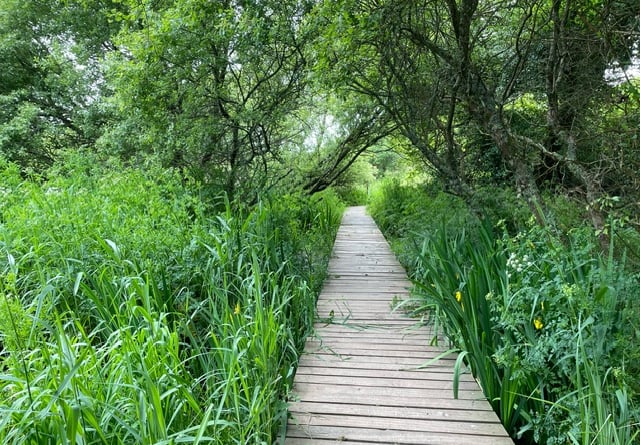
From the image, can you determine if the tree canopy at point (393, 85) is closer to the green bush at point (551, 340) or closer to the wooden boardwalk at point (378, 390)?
the green bush at point (551, 340)

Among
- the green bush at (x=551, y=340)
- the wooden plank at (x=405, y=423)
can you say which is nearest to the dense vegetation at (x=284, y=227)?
the green bush at (x=551, y=340)

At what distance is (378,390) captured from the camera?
2.35 meters

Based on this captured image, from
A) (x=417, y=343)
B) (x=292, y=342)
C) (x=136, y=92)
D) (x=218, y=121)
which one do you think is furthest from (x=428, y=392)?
(x=136, y=92)

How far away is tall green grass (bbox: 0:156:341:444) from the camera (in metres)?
1.60

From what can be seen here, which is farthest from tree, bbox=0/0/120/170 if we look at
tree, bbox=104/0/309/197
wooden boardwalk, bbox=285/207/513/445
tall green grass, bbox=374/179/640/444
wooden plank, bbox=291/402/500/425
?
tall green grass, bbox=374/179/640/444

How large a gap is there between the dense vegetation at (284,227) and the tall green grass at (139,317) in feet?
0.07

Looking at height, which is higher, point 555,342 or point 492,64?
point 492,64

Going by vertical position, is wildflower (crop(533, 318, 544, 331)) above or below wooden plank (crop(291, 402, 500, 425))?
above

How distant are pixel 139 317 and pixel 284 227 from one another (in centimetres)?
195

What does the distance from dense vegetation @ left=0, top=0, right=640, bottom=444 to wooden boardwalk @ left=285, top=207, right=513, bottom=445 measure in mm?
165

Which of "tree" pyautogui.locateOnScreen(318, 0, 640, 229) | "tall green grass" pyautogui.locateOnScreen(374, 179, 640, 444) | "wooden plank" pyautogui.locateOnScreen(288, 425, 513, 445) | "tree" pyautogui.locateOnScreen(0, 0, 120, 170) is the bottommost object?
"wooden plank" pyautogui.locateOnScreen(288, 425, 513, 445)

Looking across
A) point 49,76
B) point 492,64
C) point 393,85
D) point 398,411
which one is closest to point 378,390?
point 398,411

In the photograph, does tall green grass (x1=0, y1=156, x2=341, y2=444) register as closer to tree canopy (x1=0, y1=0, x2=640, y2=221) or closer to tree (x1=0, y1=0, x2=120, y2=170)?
tree canopy (x1=0, y1=0, x2=640, y2=221)

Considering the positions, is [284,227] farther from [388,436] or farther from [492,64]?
[492,64]
